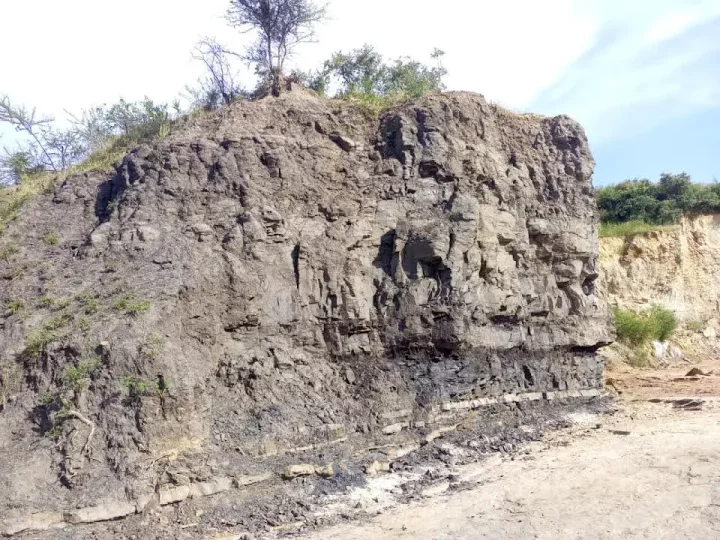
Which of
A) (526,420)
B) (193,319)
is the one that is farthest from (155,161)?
(526,420)

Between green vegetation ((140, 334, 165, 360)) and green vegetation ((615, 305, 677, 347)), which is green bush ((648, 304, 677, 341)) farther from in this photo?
green vegetation ((140, 334, 165, 360))

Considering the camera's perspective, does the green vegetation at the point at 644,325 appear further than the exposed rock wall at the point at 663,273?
No

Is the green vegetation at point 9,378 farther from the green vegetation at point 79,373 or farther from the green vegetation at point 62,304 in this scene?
the green vegetation at point 62,304

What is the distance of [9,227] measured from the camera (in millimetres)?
10648

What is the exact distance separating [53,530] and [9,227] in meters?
5.15

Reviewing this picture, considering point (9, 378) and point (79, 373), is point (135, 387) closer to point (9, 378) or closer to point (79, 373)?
point (79, 373)

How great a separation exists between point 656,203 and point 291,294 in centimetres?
1584

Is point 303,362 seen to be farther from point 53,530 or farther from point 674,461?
point 674,461

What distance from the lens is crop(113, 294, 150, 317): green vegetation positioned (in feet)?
29.0

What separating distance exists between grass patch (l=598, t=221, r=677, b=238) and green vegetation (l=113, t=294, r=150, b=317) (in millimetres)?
15542

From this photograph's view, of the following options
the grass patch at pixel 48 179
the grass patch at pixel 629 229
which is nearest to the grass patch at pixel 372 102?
the grass patch at pixel 48 179

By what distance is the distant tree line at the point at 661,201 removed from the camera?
21938 mm

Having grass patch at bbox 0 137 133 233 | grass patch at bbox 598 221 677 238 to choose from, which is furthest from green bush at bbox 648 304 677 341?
grass patch at bbox 0 137 133 233

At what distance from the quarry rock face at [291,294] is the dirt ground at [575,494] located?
1.05m
